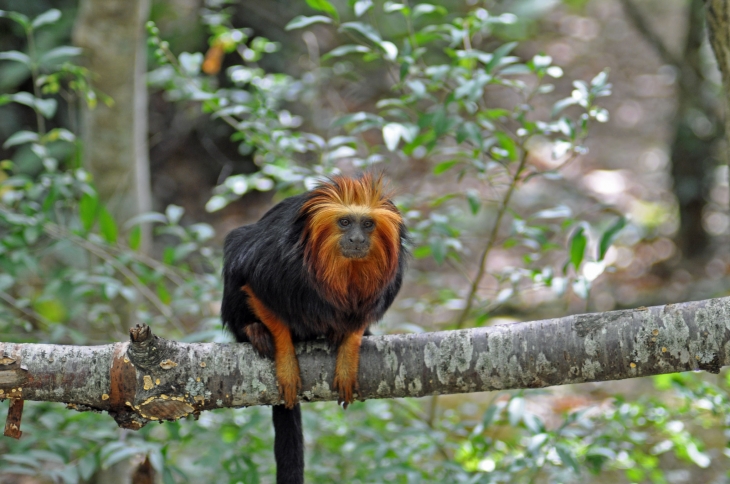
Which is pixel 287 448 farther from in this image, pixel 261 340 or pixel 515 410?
pixel 515 410

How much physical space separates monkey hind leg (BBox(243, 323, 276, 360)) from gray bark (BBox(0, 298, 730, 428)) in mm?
42

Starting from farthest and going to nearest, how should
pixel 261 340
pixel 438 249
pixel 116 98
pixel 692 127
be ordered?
pixel 692 127, pixel 116 98, pixel 438 249, pixel 261 340

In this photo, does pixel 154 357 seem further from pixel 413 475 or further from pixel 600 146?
pixel 600 146

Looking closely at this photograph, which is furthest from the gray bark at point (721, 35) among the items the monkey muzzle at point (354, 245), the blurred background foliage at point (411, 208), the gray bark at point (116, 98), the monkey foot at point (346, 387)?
the gray bark at point (116, 98)

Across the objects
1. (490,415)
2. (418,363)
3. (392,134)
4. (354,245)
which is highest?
(392,134)

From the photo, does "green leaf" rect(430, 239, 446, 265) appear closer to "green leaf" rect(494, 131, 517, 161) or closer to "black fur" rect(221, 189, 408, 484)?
"black fur" rect(221, 189, 408, 484)

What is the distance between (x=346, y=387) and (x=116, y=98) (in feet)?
8.27

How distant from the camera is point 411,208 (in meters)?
3.57

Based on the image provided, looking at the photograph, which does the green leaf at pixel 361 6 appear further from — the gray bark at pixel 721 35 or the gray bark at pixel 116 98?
the gray bark at pixel 116 98

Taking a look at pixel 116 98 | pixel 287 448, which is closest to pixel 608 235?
pixel 287 448

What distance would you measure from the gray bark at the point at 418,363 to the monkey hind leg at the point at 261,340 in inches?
1.7

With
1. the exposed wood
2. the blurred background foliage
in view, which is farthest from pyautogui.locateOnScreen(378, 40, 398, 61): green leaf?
the exposed wood

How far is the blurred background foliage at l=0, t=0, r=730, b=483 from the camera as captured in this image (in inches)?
103

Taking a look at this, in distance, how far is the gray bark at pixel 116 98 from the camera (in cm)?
368
